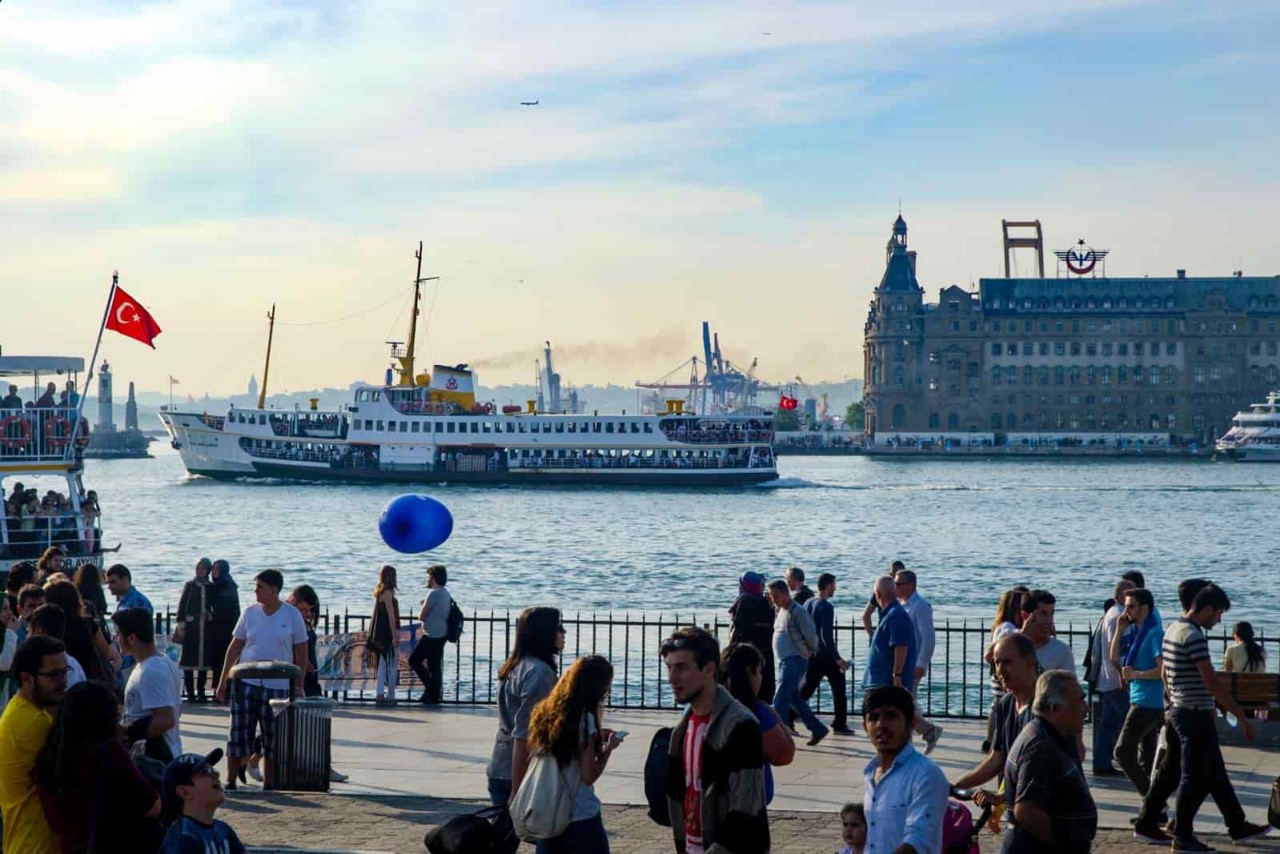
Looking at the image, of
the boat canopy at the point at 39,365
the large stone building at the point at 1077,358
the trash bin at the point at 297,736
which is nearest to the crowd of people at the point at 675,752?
the trash bin at the point at 297,736

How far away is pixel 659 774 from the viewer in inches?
247

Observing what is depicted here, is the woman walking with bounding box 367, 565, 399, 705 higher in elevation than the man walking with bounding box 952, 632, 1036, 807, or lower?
lower

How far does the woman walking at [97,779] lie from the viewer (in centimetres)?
612

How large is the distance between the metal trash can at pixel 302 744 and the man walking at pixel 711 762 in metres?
5.24

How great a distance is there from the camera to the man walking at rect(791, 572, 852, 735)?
13.5 m

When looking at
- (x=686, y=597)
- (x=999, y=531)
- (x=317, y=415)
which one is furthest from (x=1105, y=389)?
(x=686, y=597)

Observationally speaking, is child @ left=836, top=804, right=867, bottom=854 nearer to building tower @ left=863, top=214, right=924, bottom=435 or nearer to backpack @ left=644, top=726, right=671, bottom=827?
backpack @ left=644, top=726, right=671, bottom=827

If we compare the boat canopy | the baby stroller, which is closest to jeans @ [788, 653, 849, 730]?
the baby stroller

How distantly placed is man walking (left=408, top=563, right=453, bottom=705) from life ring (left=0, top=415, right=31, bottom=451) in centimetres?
1230

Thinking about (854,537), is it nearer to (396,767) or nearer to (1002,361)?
(396,767)

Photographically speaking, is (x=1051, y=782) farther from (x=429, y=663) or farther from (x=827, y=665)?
(x=429, y=663)

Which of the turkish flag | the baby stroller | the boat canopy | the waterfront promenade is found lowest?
the waterfront promenade

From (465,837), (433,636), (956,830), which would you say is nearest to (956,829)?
(956,830)

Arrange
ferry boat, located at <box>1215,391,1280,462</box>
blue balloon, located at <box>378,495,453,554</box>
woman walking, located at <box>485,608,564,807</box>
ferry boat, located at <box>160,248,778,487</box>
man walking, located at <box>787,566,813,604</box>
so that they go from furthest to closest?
ferry boat, located at <box>1215,391,1280,462</box> < ferry boat, located at <box>160,248,778,487</box> < blue balloon, located at <box>378,495,453,554</box> < man walking, located at <box>787,566,813,604</box> < woman walking, located at <box>485,608,564,807</box>
